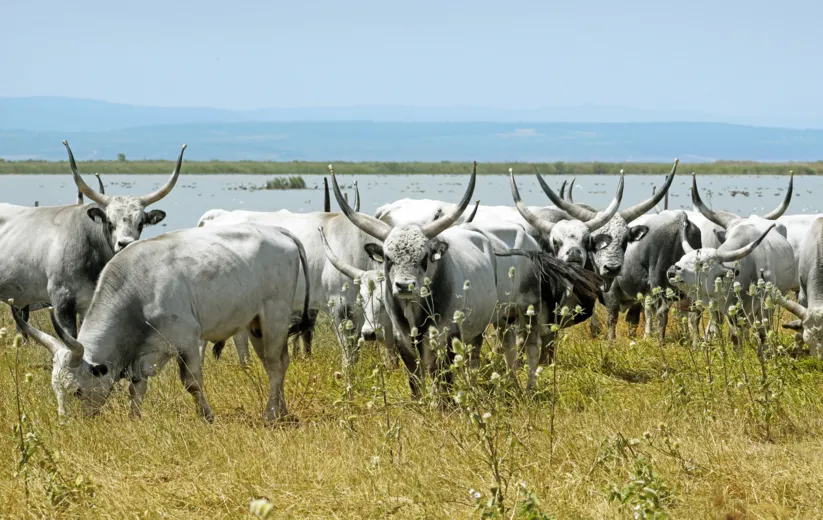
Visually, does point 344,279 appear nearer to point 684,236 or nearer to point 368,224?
point 368,224

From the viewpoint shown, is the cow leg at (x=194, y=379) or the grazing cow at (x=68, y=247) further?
the grazing cow at (x=68, y=247)

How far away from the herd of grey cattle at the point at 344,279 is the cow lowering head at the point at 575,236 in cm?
2

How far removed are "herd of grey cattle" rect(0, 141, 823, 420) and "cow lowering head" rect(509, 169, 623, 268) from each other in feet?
0.06

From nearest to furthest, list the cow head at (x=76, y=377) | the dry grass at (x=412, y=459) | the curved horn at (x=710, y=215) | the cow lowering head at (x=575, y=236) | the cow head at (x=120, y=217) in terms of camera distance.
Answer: the dry grass at (x=412, y=459) → the cow head at (x=76, y=377) → the cow head at (x=120, y=217) → the cow lowering head at (x=575, y=236) → the curved horn at (x=710, y=215)

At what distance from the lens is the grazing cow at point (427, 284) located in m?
7.59

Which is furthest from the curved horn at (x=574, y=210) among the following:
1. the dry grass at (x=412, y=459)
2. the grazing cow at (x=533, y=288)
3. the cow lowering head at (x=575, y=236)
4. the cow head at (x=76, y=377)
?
the cow head at (x=76, y=377)

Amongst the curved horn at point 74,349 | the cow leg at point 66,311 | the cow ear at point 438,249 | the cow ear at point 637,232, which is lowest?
the cow leg at point 66,311

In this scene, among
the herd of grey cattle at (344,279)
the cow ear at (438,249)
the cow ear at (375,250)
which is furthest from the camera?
the cow ear at (375,250)

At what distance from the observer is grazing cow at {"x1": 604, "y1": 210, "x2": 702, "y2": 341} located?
12.9 metres

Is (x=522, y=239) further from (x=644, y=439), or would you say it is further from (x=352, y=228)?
(x=644, y=439)

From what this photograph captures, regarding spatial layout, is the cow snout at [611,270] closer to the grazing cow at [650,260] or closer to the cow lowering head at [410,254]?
the grazing cow at [650,260]

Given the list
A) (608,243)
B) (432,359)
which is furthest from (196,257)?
(608,243)

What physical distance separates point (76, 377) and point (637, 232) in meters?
7.09

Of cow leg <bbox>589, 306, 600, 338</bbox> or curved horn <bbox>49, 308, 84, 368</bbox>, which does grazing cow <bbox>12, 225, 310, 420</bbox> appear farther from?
cow leg <bbox>589, 306, 600, 338</bbox>
